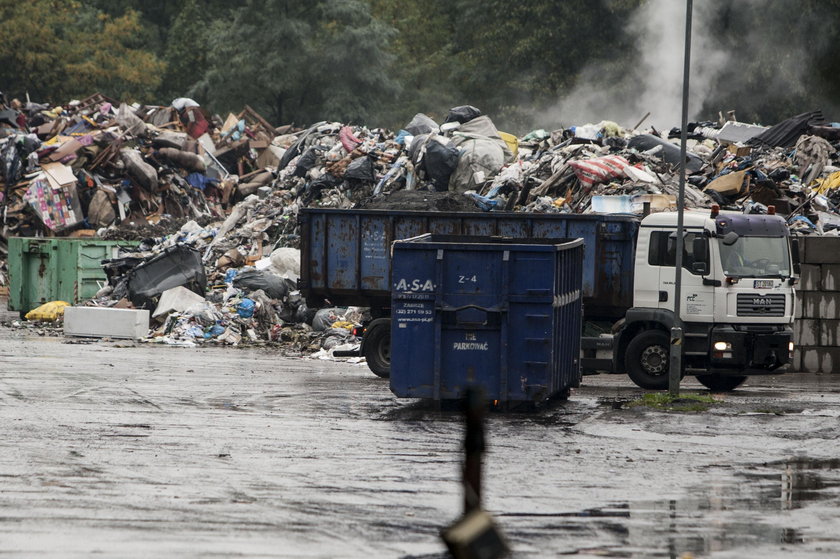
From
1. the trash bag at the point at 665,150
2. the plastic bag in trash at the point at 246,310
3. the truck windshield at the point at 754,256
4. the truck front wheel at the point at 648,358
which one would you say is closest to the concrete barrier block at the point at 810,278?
the truck windshield at the point at 754,256

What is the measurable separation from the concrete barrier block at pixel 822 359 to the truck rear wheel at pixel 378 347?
776cm

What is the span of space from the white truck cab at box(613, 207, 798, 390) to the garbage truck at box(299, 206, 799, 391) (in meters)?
0.01

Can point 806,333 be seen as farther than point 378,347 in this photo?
Yes

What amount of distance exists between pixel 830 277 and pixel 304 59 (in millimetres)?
38310

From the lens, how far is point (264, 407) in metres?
16.9

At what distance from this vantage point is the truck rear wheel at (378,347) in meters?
20.7

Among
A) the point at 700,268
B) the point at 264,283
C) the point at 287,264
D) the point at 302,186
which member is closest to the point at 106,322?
the point at 264,283

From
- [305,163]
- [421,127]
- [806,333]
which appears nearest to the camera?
[806,333]

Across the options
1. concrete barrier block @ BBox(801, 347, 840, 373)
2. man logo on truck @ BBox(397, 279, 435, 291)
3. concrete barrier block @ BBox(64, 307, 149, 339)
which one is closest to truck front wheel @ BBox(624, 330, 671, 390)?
man logo on truck @ BBox(397, 279, 435, 291)

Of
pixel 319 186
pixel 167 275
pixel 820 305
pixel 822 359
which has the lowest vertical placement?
pixel 822 359

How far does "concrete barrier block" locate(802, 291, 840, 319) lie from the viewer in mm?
23078

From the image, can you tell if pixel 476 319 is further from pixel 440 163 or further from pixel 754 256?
pixel 440 163

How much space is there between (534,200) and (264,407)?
11440mm

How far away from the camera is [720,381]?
20469 millimetres
